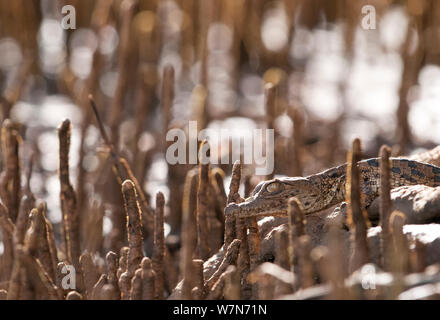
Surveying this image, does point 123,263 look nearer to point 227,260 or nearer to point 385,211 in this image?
point 227,260

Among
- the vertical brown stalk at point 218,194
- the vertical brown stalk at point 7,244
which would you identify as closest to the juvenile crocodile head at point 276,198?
the vertical brown stalk at point 218,194

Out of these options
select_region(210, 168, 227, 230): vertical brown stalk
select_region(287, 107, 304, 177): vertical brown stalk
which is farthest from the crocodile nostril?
select_region(287, 107, 304, 177): vertical brown stalk

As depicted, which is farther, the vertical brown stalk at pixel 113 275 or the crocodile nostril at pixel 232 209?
the crocodile nostril at pixel 232 209

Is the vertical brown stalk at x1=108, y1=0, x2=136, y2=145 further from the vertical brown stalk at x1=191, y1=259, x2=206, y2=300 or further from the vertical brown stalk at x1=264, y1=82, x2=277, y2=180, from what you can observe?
the vertical brown stalk at x1=191, y1=259, x2=206, y2=300

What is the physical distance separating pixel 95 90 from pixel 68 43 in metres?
4.06

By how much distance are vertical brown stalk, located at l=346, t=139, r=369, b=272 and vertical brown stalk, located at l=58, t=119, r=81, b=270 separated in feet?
5.89

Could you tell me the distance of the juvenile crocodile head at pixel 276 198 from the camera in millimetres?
4473

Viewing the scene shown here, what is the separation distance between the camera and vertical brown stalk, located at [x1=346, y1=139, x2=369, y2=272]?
3.77 metres

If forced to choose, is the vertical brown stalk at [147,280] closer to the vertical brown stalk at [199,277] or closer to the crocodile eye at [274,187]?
the vertical brown stalk at [199,277]

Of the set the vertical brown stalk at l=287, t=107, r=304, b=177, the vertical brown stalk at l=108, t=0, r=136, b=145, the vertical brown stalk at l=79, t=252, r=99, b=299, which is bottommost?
the vertical brown stalk at l=79, t=252, r=99, b=299

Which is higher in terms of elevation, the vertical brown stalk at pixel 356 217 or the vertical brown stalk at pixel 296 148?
the vertical brown stalk at pixel 296 148

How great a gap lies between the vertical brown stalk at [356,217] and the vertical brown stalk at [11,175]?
2493mm
